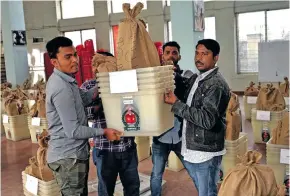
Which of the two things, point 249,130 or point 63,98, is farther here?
point 249,130

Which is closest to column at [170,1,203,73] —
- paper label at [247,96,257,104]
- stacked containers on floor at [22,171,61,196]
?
paper label at [247,96,257,104]

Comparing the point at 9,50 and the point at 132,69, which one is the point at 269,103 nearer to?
the point at 132,69

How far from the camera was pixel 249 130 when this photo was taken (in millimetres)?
4668

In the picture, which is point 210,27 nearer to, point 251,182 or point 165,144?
point 165,144

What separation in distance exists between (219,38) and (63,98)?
24.4ft

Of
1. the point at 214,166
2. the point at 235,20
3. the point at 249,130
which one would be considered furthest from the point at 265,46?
the point at 214,166

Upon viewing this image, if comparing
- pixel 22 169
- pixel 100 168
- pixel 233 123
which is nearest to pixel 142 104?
pixel 100 168

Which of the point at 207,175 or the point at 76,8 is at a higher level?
the point at 76,8

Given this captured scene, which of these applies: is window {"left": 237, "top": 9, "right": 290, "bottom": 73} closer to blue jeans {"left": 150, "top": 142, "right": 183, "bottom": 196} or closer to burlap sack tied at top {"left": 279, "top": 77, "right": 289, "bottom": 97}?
burlap sack tied at top {"left": 279, "top": 77, "right": 289, "bottom": 97}

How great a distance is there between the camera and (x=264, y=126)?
154 inches

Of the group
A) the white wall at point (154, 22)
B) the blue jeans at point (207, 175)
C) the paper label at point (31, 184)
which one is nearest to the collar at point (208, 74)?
the blue jeans at point (207, 175)

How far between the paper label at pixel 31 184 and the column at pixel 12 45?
4.39 metres

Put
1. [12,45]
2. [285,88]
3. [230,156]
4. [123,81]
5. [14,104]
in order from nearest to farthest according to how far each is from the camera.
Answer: [123,81] < [230,156] < [285,88] < [14,104] < [12,45]

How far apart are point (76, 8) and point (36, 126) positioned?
22.9ft
